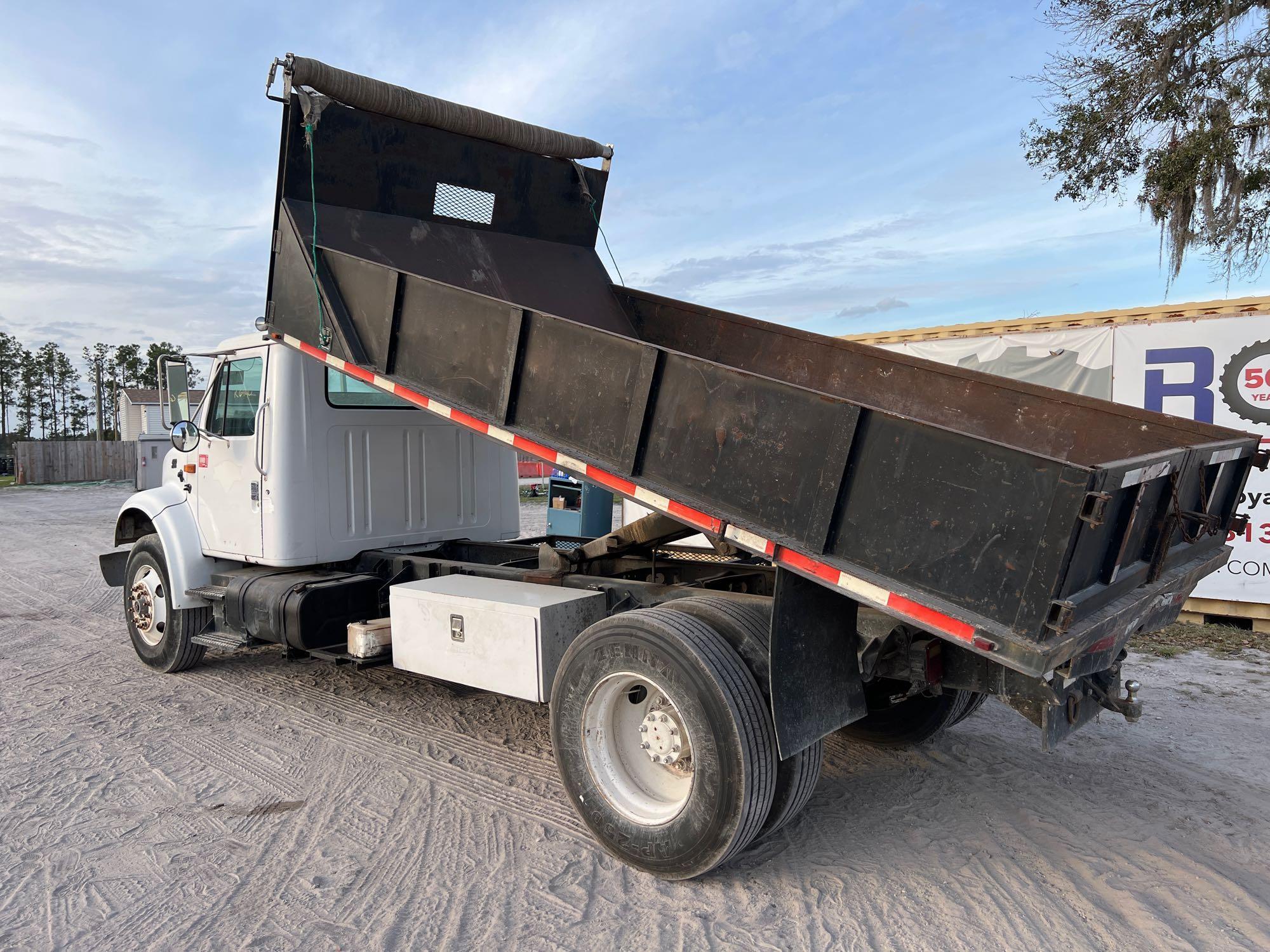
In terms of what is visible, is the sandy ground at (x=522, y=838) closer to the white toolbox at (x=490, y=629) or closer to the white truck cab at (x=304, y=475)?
the white toolbox at (x=490, y=629)

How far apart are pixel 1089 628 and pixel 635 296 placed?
4704 mm

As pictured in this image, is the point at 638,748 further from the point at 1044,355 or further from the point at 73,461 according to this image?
the point at 73,461

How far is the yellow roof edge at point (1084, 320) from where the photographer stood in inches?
334

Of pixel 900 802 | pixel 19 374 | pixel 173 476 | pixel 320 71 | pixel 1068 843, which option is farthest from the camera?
pixel 19 374

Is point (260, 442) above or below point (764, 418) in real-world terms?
below

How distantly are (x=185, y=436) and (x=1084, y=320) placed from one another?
28.5 ft

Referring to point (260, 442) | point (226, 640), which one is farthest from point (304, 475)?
point (226, 640)

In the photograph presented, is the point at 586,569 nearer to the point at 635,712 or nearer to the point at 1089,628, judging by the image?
the point at 635,712

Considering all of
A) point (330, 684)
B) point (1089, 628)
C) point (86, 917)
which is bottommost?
point (330, 684)

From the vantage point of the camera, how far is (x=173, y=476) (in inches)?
282

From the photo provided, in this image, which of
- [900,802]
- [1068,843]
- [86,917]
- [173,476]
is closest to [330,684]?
[173,476]

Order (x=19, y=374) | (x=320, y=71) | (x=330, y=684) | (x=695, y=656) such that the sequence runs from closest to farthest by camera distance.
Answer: (x=695, y=656) < (x=320, y=71) < (x=330, y=684) < (x=19, y=374)

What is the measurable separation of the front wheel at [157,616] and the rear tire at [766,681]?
465 cm

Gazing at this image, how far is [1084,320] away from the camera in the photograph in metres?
9.30
